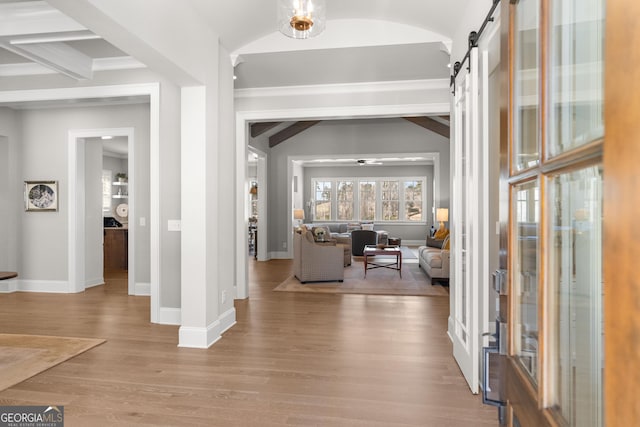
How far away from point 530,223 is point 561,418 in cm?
40

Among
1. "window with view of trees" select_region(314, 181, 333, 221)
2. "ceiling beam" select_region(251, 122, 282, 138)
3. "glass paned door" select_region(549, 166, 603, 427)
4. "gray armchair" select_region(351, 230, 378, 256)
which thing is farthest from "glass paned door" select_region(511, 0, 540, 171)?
"window with view of trees" select_region(314, 181, 333, 221)

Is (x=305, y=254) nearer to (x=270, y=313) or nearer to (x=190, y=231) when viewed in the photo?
(x=270, y=313)

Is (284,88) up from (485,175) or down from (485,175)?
up

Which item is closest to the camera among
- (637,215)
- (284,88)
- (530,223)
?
(637,215)

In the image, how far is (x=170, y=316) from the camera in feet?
13.2

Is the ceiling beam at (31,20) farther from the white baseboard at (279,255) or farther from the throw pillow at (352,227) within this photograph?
the throw pillow at (352,227)

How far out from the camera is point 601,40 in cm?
59

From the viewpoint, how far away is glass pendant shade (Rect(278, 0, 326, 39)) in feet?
7.39

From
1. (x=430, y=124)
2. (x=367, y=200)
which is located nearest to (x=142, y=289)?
(x=430, y=124)

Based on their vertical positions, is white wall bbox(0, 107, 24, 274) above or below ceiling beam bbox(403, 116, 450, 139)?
below

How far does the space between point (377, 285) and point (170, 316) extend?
311cm

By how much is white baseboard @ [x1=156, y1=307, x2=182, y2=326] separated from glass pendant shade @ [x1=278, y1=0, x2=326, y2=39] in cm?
302

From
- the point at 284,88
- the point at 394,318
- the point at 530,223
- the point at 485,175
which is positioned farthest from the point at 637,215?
the point at 284,88

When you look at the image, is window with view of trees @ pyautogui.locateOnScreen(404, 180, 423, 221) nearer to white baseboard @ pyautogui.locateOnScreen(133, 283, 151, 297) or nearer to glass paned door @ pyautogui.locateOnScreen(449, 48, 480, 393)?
white baseboard @ pyautogui.locateOnScreen(133, 283, 151, 297)
